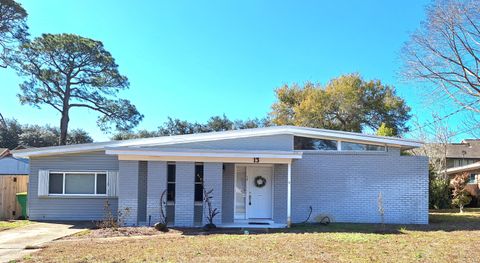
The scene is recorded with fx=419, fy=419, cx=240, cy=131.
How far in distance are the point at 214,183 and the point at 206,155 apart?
1.07 meters

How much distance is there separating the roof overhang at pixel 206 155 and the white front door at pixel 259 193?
1.60m

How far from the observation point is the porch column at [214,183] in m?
14.3

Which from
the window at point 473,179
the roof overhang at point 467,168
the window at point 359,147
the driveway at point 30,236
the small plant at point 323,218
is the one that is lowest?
the driveway at point 30,236

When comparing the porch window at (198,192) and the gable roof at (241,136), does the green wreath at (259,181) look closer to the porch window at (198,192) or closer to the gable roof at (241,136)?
the gable roof at (241,136)

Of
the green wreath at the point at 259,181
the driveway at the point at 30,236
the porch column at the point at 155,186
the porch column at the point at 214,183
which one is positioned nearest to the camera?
the driveway at the point at 30,236

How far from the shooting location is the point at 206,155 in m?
14.0

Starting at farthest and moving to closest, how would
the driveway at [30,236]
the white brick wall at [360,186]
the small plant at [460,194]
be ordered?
1. the small plant at [460,194]
2. the white brick wall at [360,186]
3. the driveway at [30,236]

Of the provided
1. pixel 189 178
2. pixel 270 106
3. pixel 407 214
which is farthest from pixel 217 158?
pixel 270 106

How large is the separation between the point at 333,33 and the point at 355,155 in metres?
8.00

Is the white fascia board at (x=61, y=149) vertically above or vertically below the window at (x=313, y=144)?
below

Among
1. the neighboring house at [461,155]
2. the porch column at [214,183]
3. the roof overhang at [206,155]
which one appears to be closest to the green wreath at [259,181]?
the roof overhang at [206,155]

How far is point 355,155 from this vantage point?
15.6m

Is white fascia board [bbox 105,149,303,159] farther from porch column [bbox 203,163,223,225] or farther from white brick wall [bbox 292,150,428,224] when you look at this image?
white brick wall [bbox 292,150,428,224]

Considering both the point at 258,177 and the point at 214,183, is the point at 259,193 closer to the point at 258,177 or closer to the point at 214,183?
the point at 258,177
